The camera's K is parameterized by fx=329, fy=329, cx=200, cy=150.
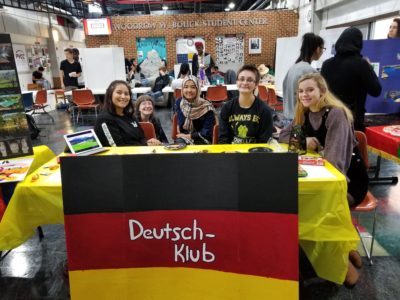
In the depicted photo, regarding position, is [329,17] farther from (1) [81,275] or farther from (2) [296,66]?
(1) [81,275]

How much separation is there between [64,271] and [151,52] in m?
9.89

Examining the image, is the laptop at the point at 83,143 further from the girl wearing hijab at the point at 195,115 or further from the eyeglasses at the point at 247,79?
the eyeglasses at the point at 247,79

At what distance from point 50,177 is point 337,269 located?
162 centimetres

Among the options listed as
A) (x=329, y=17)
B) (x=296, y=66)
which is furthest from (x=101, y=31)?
(x=296, y=66)

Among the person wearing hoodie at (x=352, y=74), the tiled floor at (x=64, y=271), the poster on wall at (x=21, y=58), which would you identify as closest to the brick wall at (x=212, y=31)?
the poster on wall at (x=21, y=58)

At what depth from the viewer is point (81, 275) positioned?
1.09 meters

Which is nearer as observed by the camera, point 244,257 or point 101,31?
point 244,257

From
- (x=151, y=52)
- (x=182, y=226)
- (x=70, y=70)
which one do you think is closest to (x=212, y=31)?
(x=151, y=52)

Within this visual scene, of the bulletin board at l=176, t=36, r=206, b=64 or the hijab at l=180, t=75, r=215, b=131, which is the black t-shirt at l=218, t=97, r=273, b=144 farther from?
the bulletin board at l=176, t=36, r=206, b=64

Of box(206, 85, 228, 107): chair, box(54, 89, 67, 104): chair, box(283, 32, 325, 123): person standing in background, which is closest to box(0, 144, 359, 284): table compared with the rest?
box(283, 32, 325, 123): person standing in background

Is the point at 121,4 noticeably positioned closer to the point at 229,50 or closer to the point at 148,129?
the point at 229,50

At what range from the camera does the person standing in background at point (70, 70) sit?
24.2 ft

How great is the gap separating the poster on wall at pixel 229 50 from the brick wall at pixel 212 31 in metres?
0.14

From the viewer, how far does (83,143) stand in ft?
7.18
